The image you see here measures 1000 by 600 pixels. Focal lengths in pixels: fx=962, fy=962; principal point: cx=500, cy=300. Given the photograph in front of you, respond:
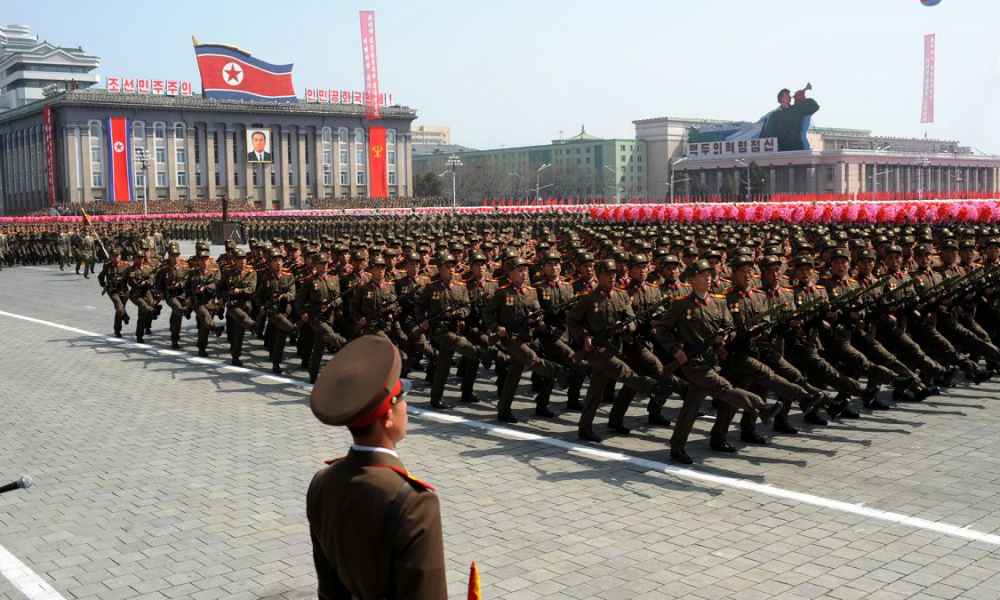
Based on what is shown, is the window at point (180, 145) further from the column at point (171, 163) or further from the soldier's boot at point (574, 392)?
the soldier's boot at point (574, 392)

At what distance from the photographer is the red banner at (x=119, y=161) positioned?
275 ft

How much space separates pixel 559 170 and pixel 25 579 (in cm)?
12224

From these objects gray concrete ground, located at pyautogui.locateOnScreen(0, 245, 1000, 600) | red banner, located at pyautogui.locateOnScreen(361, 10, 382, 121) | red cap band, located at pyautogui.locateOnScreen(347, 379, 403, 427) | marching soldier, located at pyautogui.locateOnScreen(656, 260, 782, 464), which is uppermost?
red banner, located at pyautogui.locateOnScreen(361, 10, 382, 121)

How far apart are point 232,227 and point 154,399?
3749 cm

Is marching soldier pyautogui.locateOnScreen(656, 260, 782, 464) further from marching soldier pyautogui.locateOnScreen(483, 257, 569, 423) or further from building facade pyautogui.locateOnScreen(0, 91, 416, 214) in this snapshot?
building facade pyautogui.locateOnScreen(0, 91, 416, 214)

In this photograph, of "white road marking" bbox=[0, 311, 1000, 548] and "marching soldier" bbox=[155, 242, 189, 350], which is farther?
"marching soldier" bbox=[155, 242, 189, 350]

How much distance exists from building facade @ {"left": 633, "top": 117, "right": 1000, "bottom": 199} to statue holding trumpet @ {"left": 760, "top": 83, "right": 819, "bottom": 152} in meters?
2.06

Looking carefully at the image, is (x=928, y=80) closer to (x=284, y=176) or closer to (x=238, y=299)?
(x=284, y=176)

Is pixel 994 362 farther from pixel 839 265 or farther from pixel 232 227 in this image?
pixel 232 227

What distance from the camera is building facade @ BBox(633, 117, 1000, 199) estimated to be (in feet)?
350

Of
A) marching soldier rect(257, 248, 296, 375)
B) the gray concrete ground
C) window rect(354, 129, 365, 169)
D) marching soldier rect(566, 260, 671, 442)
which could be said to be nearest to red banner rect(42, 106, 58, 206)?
window rect(354, 129, 365, 169)

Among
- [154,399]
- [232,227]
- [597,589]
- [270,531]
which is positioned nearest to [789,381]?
[597,589]

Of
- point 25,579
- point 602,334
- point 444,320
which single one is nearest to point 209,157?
point 444,320

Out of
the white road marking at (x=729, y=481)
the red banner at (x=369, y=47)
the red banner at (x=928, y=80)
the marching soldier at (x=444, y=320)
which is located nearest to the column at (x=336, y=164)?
the red banner at (x=369, y=47)
